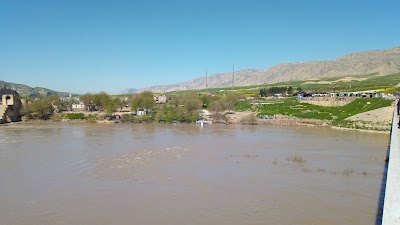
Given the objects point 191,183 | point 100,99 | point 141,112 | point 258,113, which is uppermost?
point 100,99

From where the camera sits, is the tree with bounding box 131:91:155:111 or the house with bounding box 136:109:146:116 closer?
the house with bounding box 136:109:146:116

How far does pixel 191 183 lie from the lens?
1450 cm

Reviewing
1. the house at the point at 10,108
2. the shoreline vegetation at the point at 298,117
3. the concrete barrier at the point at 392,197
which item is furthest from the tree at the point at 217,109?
the concrete barrier at the point at 392,197

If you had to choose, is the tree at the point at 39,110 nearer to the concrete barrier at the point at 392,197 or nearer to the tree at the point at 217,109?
the tree at the point at 217,109

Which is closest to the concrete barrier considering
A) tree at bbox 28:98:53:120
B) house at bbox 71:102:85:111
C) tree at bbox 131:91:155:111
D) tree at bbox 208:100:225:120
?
tree at bbox 208:100:225:120

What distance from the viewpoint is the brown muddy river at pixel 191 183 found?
10727 mm

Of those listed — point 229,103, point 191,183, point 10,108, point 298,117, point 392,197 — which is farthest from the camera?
point 229,103

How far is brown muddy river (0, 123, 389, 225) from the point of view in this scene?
10727 mm

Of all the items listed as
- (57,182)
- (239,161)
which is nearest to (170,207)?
(57,182)

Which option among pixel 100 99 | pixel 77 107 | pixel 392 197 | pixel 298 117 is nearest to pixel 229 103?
pixel 298 117

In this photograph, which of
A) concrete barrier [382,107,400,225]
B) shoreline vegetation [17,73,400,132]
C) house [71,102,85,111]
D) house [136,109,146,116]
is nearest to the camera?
concrete barrier [382,107,400,225]

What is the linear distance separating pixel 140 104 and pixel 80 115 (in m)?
9.19

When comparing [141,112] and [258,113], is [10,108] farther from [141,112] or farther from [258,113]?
[258,113]

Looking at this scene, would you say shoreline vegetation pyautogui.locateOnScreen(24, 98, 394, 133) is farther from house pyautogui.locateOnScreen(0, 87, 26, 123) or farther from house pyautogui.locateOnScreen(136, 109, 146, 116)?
house pyautogui.locateOnScreen(0, 87, 26, 123)
